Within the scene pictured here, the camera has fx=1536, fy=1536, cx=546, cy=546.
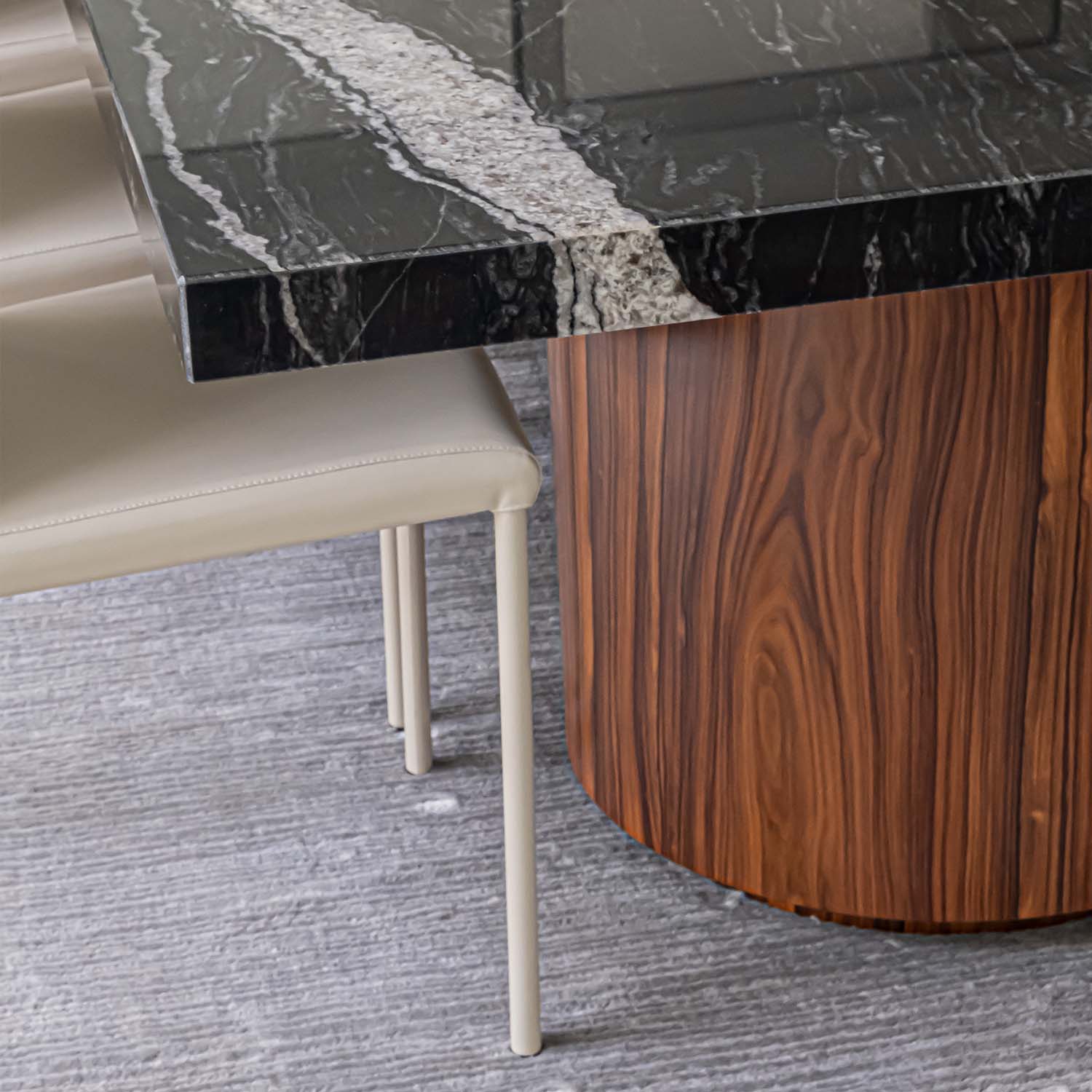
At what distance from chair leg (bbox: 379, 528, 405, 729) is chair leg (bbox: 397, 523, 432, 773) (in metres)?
0.01

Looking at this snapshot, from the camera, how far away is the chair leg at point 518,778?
1.01m

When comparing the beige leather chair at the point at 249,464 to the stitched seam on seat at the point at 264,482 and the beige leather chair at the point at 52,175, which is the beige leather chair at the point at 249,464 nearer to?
the stitched seam on seat at the point at 264,482

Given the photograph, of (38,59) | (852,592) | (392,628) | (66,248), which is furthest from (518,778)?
(38,59)

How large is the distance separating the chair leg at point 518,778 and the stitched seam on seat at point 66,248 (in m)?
0.53

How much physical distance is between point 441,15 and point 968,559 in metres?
0.53

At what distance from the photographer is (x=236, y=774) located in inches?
58.0

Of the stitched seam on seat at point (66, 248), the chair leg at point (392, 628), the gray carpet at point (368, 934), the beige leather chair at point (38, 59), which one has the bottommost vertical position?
the gray carpet at point (368, 934)

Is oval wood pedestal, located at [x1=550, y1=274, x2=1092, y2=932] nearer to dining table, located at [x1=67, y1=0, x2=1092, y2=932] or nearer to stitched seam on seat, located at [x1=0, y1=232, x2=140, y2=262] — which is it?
dining table, located at [x1=67, y1=0, x2=1092, y2=932]

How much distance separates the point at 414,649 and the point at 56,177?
606mm

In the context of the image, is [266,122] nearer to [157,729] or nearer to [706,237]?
[706,237]

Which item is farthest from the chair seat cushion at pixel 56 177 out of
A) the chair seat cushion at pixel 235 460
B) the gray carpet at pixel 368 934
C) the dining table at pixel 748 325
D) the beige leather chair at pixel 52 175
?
the gray carpet at pixel 368 934

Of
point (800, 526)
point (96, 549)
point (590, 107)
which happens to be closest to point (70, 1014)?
point (96, 549)

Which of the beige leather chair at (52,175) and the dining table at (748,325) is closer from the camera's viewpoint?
the dining table at (748,325)

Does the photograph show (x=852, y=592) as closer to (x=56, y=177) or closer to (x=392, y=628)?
(x=392, y=628)
